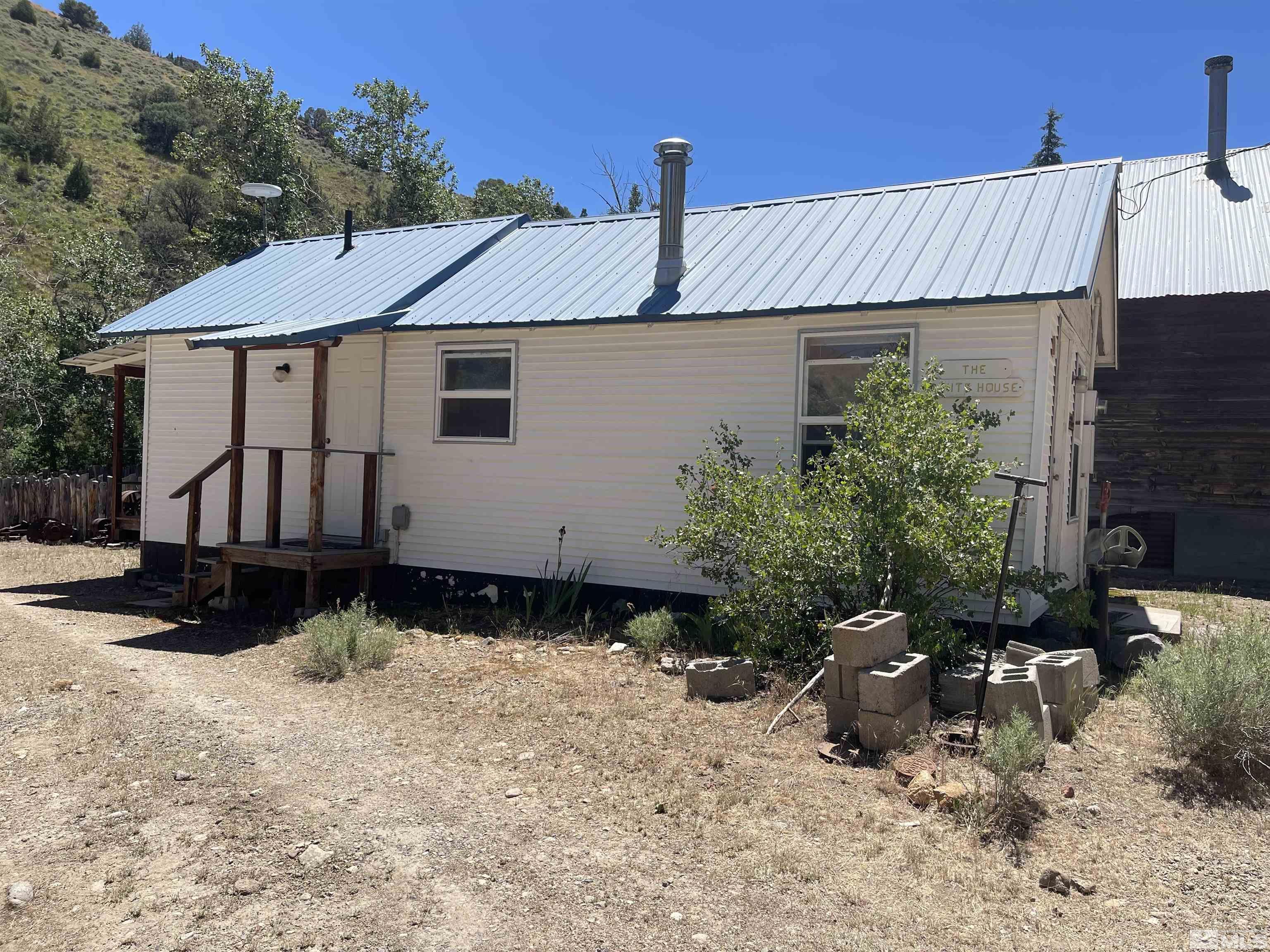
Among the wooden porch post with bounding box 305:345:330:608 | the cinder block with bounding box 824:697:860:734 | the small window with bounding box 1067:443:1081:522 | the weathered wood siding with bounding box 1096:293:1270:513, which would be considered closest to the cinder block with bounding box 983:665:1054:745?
the cinder block with bounding box 824:697:860:734

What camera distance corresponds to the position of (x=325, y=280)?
12227mm

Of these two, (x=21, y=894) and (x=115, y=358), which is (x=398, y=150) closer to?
(x=115, y=358)

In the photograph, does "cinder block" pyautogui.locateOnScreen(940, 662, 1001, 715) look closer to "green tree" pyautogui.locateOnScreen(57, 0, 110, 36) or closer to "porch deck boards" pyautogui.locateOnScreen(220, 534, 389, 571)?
"porch deck boards" pyautogui.locateOnScreen(220, 534, 389, 571)

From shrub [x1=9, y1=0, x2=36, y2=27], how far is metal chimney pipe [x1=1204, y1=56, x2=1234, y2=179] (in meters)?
60.1

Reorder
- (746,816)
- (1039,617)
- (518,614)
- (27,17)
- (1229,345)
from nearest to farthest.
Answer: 1. (746,816)
2. (1039,617)
3. (518,614)
4. (1229,345)
5. (27,17)

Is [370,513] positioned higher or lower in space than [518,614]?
higher

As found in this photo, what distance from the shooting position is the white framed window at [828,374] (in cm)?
826

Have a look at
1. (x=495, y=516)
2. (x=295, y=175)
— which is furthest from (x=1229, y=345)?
(x=295, y=175)

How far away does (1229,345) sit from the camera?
15.2m

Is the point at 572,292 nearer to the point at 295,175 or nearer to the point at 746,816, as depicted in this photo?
the point at 746,816

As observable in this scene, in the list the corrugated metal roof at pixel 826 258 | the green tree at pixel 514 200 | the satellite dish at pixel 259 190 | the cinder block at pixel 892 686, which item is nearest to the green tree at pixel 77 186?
the green tree at pixel 514 200

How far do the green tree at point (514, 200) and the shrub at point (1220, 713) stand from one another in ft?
98.7

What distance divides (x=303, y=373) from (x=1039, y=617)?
27.3ft

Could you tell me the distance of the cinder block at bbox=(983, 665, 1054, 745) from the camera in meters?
5.32
